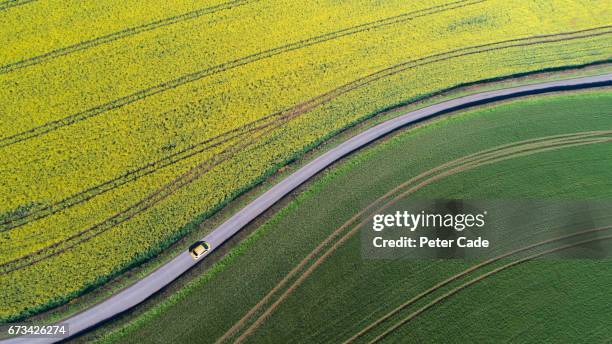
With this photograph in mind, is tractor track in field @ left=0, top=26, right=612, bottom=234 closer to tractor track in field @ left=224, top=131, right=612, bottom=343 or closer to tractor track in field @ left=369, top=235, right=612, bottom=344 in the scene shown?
tractor track in field @ left=224, top=131, right=612, bottom=343

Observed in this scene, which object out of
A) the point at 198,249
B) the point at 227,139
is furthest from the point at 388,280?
the point at 227,139

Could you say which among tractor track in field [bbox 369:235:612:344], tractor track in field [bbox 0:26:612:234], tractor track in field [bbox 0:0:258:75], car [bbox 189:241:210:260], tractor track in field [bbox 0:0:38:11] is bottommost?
tractor track in field [bbox 369:235:612:344]

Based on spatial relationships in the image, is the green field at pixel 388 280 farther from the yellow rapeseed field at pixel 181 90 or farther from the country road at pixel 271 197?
the yellow rapeseed field at pixel 181 90

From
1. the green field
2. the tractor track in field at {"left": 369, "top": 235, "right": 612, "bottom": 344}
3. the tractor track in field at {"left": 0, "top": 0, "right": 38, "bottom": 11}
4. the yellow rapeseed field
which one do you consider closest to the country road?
the green field

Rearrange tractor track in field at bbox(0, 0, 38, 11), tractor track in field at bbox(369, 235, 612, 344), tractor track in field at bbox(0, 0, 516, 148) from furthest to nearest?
tractor track in field at bbox(0, 0, 38, 11) < tractor track in field at bbox(0, 0, 516, 148) < tractor track in field at bbox(369, 235, 612, 344)

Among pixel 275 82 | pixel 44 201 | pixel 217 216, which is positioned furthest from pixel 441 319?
pixel 44 201

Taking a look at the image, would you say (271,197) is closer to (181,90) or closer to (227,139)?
(227,139)

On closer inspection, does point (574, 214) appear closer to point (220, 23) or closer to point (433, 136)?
point (433, 136)
